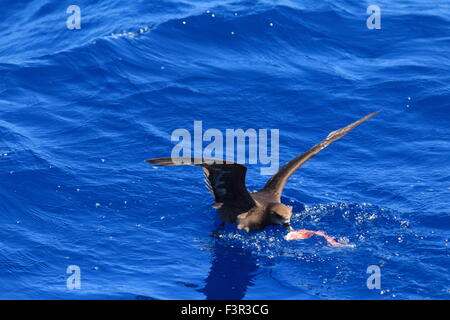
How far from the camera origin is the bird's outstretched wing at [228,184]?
11.7 m

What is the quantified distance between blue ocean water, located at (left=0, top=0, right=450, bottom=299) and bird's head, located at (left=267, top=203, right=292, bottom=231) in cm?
30

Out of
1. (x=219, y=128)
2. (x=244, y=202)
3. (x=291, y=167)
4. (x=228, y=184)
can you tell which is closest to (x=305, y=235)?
(x=244, y=202)

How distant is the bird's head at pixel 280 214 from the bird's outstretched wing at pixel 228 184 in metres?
0.31

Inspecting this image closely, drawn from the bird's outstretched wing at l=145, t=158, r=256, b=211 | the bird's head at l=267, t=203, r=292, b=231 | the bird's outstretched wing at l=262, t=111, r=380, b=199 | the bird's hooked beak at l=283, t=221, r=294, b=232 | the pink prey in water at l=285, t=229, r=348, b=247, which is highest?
the bird's outstretched wing at l=262, t=111, r=380, b=199

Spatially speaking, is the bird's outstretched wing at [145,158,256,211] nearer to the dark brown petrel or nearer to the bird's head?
the dark brown petrel

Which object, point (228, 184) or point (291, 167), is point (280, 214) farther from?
point (291, 167)

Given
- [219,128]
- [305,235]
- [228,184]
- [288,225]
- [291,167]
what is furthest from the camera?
A: [219,128]

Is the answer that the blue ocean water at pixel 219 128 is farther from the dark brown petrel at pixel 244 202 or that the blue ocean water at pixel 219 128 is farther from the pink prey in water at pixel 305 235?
the dark brown petrel at pixel 244 202

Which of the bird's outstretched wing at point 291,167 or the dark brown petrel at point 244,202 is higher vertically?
the bird's outstretched wing at point 291,167

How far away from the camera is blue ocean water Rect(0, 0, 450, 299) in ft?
39.1

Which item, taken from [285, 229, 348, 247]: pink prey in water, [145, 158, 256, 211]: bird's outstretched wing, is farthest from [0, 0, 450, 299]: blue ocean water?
[145, 158, 256, 211]: bird's outstretched wing

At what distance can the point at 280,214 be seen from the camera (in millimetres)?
12430

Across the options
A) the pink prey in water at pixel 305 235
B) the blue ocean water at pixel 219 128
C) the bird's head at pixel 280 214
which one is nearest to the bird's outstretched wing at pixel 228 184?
the bird's head at pixel 280 214

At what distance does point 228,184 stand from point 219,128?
3.79 metres
